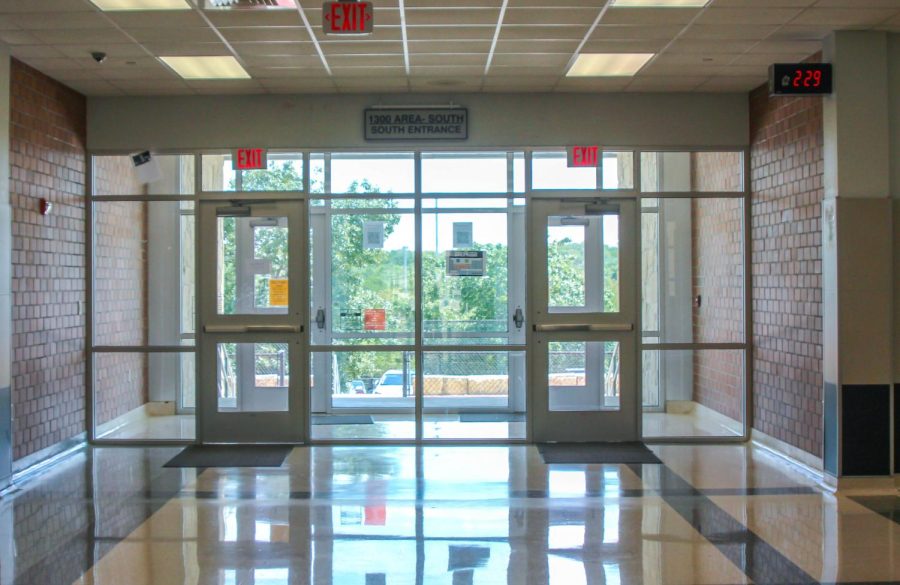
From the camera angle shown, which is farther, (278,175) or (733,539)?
(278,175)

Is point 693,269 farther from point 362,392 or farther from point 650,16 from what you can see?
point 362,392

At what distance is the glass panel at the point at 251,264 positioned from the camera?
7.73 meters

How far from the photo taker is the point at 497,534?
4.97 meters

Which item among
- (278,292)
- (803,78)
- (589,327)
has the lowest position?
(589,327)

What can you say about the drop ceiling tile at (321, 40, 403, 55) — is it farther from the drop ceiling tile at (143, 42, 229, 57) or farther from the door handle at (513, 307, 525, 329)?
the door handle at (513, 307, 525, 329)

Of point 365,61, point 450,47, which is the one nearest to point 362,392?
point 365,61

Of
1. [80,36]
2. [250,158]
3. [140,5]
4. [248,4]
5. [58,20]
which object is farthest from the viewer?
[250,158]

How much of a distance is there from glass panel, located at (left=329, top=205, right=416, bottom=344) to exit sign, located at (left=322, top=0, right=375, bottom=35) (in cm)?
275

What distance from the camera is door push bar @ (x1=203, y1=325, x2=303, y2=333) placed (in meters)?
7.70

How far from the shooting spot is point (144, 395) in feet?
25.8

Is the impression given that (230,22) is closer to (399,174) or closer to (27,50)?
(27,50)

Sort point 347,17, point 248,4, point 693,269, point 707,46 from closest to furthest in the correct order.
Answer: point 347,17, point 248,4, point 707,46, point 693,269

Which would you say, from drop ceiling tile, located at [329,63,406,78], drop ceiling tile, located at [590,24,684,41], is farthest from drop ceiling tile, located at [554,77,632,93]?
drop ceiling tile, located at [329,63,406,78]

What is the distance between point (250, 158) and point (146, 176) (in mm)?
933
